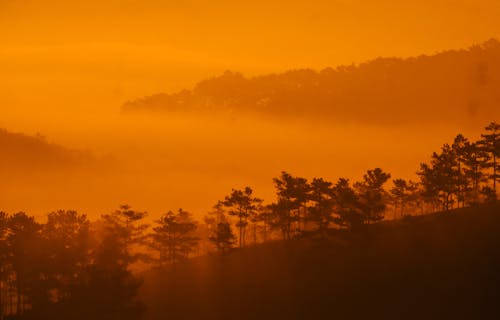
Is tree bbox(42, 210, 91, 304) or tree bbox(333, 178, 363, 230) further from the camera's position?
tree bbox(333, 178, 363, 230)

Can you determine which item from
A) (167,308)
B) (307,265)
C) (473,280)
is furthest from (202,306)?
(473,280)

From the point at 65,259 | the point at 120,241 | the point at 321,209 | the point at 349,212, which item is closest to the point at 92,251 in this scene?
the point at 65,259

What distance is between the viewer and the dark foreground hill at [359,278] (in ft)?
276

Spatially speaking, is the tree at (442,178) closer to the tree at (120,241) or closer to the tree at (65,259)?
the tree at (120,241)

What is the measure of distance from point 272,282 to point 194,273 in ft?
55.7

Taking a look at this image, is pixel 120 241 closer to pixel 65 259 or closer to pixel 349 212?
pixel 65 259

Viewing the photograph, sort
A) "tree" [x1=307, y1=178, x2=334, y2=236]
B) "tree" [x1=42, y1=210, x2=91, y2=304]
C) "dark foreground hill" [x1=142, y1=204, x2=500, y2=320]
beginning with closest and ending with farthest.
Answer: "tree" [x1=42, y1=210, x2=91, y2=304] → "dark foreground hill" [x1=142, y1=204, x2=500, y2=320] → "tree" [x1=307, y1=178, x2=334, y2=236]

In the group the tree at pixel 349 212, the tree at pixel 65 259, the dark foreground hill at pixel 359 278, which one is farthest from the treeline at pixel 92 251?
the dark foreground hill at pixel 359 278

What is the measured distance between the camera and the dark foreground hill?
84131 millimetres

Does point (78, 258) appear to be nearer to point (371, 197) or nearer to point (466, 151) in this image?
point (371, 197)

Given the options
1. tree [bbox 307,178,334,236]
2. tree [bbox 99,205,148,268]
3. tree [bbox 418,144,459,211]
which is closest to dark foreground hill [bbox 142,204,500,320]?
tree [bbox 307,178,334,236]

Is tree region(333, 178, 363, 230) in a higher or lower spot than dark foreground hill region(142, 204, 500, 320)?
higher

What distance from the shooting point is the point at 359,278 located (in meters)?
92.6

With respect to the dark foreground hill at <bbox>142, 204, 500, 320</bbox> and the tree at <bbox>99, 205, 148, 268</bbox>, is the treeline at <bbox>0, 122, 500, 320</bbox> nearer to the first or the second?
the tree at <bbox>99, 205, 148, 268</bbox>
